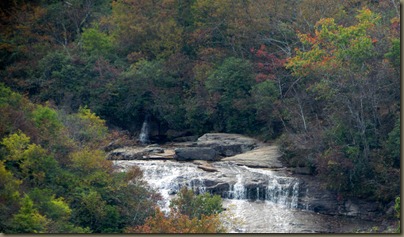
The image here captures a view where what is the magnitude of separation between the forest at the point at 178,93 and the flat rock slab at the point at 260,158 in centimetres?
69

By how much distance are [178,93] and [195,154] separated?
9.11m

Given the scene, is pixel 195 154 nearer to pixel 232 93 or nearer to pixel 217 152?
pixel 217 152

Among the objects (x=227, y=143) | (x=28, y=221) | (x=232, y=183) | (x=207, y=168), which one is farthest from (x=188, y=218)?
(x=227, y=143)

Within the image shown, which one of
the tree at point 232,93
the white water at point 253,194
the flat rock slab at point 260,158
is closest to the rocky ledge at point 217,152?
the flat rock slab at point 260,158

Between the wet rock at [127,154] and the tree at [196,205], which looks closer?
the tree at [196,205]

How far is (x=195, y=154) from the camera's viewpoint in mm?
41656

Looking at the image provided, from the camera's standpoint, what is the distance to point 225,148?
4288 cm

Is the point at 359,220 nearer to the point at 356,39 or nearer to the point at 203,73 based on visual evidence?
the point at 356,39

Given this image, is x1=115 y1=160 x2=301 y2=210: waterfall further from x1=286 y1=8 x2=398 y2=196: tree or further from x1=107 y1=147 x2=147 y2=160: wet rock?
x1=107 y1=147 x2=147 y2=160: wet rock

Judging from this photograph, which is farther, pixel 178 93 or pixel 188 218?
pixel 178 93

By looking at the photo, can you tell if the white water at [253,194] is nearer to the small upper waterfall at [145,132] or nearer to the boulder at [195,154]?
the boulder at [195,154]

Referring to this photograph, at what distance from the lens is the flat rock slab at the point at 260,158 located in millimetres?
40000

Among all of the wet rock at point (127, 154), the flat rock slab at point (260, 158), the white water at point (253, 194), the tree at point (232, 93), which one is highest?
the tree at point (232, 93)

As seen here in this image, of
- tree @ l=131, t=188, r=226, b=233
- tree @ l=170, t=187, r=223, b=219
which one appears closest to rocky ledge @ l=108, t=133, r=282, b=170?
tree @ l=131, t=188, r=226, b=233
